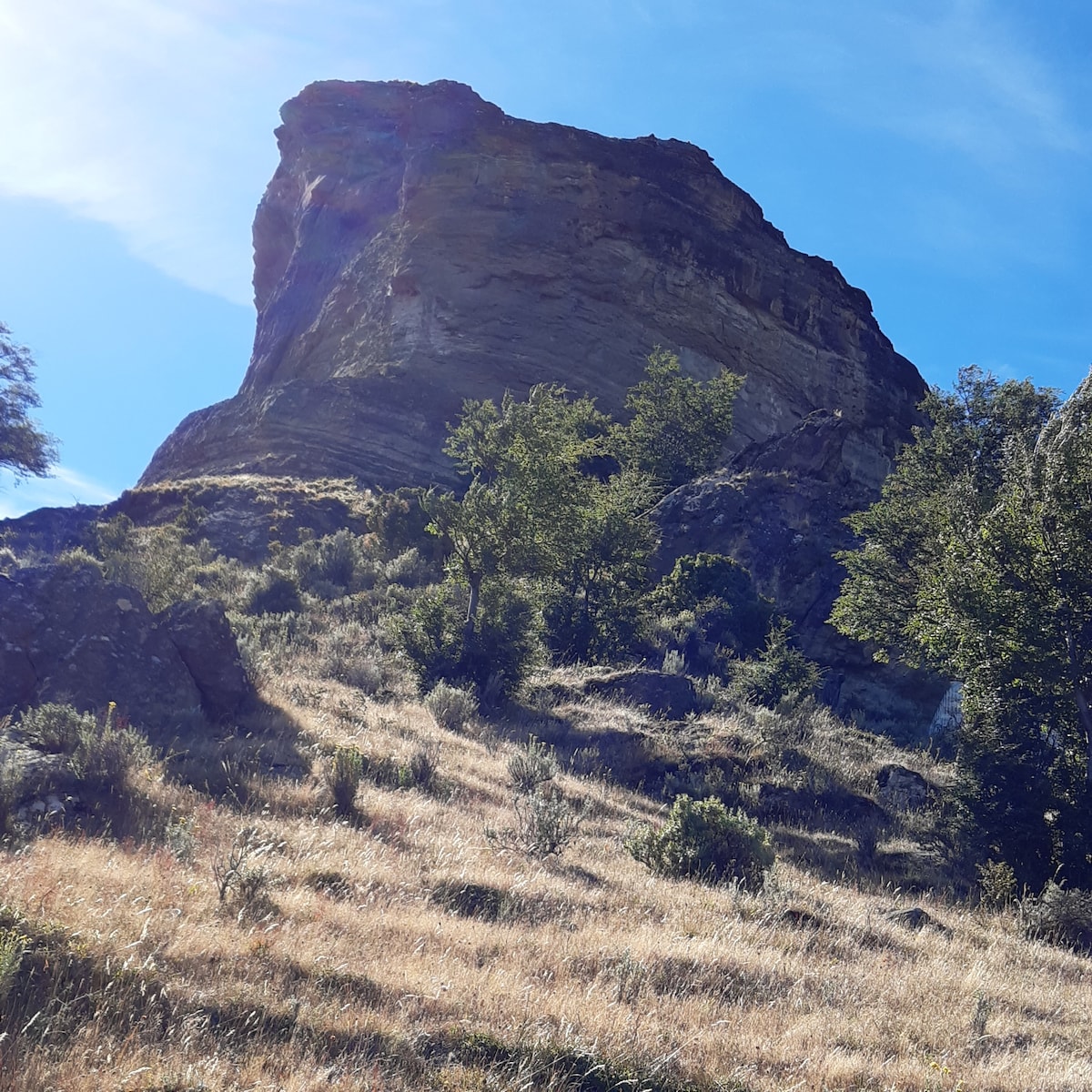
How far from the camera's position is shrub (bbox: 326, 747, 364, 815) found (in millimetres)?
8297

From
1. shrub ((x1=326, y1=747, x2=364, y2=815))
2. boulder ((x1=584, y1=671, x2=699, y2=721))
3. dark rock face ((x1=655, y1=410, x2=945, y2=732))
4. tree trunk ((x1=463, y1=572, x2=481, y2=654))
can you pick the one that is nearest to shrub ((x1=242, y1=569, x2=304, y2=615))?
tree trunk ((x1=463, y1=572, x2=481, y2=654))

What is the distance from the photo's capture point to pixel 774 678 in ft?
60.6

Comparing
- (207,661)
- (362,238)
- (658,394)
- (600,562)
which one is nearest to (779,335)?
(658,394)

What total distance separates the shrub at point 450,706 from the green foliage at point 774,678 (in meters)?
5.91

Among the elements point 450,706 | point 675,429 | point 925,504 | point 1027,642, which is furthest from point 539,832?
point 675,429

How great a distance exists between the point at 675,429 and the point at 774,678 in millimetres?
23889

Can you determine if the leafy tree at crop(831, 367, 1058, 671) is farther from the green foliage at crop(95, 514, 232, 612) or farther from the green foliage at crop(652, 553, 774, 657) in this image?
the green foliage at crop(95, 514, 232, 612)

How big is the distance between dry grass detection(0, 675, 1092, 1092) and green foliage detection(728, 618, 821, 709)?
32.0ft

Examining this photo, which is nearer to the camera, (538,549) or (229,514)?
(538,549)

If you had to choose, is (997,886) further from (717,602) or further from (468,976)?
(717,602)

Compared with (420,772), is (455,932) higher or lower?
higher

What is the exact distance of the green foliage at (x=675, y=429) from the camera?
39500 mm

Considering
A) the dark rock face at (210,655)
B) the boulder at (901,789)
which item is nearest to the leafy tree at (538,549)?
the dark rock face at (210,655)

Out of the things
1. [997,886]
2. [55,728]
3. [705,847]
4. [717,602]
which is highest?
[717,602]
